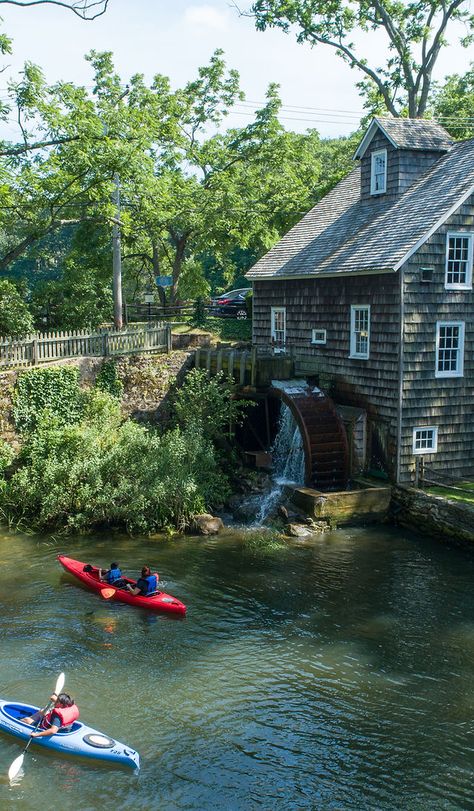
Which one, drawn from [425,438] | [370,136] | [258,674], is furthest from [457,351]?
[258,674]

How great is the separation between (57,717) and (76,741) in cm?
49

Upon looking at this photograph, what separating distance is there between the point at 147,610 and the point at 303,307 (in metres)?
13.4

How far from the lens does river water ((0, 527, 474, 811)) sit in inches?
423

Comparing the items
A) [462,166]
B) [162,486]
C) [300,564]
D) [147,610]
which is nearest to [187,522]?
[162,486]

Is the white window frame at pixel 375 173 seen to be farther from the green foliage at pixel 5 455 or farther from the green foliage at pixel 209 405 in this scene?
the green foliage at pixel 5 455

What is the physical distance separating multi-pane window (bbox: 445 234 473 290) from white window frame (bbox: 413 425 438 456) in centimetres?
416

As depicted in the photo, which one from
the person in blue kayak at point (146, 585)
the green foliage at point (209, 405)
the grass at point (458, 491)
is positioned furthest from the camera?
the green foliage at point (209, 405)

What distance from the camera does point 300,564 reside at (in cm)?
1905

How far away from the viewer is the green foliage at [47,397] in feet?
77.2

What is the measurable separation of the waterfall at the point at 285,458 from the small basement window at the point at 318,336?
96.6 inches

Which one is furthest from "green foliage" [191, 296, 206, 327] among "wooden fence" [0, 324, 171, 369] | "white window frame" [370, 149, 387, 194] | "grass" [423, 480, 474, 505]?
"grass" [423, 480, 474, 505]

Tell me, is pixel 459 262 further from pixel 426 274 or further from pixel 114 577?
pixel 114 577

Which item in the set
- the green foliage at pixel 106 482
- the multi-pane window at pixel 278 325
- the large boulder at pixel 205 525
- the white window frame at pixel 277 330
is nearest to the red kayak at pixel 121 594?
the green foliage at pixel 106 482

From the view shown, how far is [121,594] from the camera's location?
1658 centimetres
